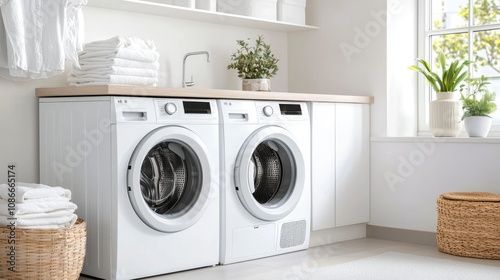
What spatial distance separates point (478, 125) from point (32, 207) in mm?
2609

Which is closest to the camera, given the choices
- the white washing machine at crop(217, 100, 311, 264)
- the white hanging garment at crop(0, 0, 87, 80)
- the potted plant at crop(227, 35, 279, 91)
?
the white hanging garment at crop(0, 0, 87, 80)

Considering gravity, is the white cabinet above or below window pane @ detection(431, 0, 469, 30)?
below

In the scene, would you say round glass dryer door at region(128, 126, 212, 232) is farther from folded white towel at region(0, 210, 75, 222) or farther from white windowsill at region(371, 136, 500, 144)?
white windowsill at region(371, 136, 500, 144)

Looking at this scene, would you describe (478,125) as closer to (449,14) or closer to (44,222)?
(449,14)

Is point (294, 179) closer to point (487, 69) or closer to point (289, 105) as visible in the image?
point (289, 105)

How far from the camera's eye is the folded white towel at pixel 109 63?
3525 mm

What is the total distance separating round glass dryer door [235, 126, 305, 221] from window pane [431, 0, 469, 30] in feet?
4.68

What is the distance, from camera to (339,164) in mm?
4512

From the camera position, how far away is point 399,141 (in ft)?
15.0

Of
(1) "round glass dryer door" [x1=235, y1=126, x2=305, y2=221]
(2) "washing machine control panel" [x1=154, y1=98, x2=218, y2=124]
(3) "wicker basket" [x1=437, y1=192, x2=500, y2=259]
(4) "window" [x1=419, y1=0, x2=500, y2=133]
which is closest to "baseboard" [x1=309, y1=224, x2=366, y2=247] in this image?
(1) "round glass dryer door" [x1=235, y1=126, x2=305, y2=221]

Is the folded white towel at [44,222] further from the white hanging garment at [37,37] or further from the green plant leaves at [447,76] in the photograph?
the green plant leaves at [447,76]

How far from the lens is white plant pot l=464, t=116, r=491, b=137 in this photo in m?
4.34

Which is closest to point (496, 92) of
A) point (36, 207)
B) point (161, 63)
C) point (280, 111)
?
point (280, 111)

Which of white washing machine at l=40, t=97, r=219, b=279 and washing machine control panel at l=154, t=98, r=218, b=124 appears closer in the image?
white washing machine at l=40, t=97, r=219, b=279
